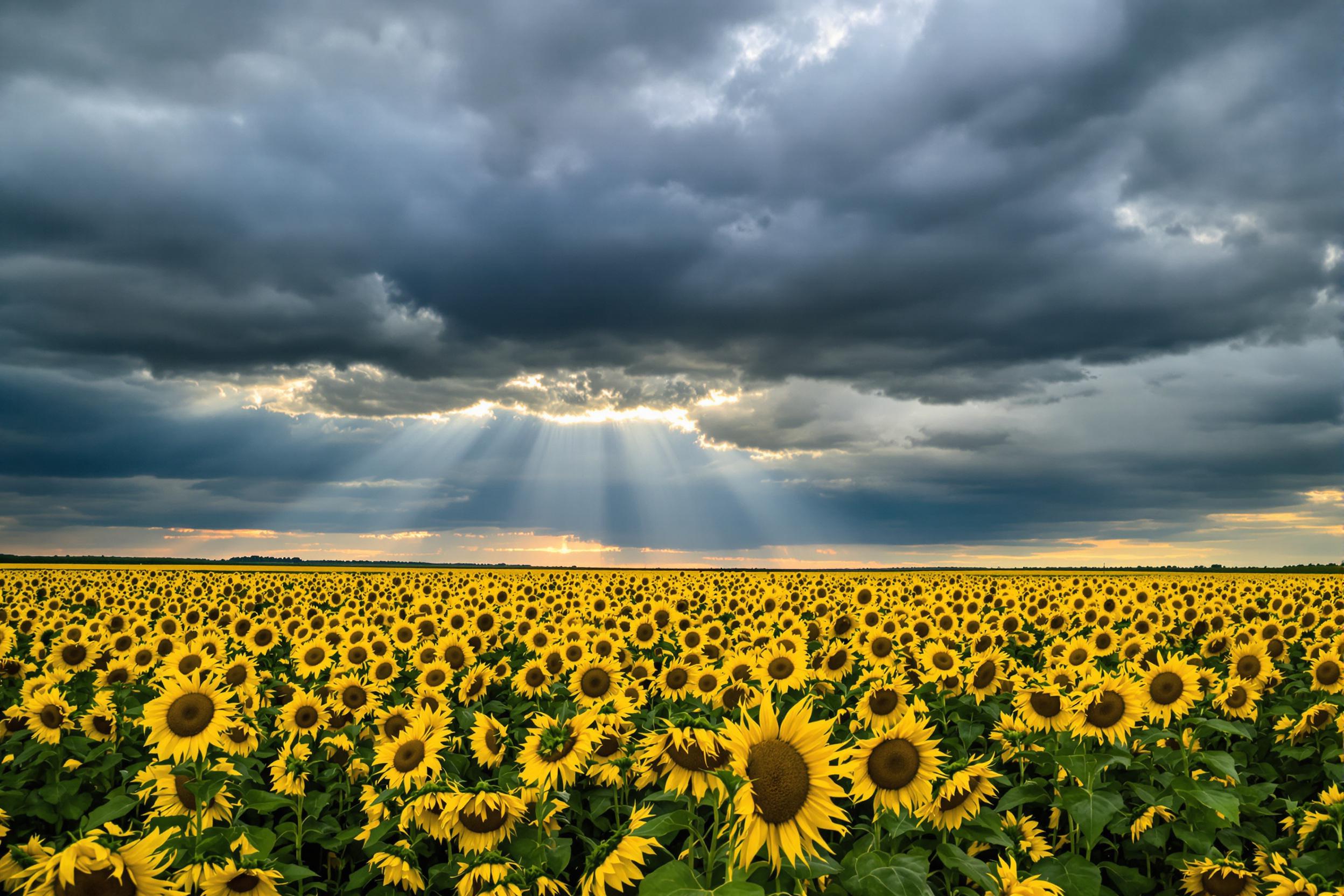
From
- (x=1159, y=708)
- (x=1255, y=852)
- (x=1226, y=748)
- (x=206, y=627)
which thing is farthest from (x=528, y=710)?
(x=206, y=627)

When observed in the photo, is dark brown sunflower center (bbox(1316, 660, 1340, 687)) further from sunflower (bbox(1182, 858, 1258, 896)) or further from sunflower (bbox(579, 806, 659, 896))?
sunflower (bbox(579, 806, 659, 896))

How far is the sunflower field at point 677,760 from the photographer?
4.69 m

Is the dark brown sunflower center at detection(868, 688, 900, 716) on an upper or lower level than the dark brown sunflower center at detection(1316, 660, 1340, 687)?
upper

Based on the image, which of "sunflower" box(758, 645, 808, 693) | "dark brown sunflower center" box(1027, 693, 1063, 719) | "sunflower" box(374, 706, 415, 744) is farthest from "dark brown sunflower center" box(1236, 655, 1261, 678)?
"sunflower" box(374, 706, 415, 744)

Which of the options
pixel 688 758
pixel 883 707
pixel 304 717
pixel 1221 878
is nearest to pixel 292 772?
pixel 304 717

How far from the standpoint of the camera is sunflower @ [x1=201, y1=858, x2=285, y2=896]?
18.1 ft

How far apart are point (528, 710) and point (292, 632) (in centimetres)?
1004

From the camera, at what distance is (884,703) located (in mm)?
8492

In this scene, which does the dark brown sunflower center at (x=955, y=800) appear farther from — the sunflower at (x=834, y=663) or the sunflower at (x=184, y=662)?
the sunflower at (x=184, y=662)

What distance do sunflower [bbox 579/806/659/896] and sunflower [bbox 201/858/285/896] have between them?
2483mm

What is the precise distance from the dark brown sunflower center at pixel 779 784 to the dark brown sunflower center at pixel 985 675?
24.5 ft

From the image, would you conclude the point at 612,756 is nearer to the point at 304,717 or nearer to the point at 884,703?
the point at 884,703

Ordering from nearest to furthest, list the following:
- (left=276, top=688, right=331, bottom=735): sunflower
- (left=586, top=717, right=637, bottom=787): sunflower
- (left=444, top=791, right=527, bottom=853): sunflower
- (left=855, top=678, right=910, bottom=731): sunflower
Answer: (left=444, top=791, right=527, bottom=853): sunflower
(left=586, top=717, right=637, bottom=787): sunflower
(left=855, top=678, right=910, bottom=731): sunflower
(left=276, top=688, right=331, bottom=735): sunflower

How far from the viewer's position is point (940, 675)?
10.9 meters
